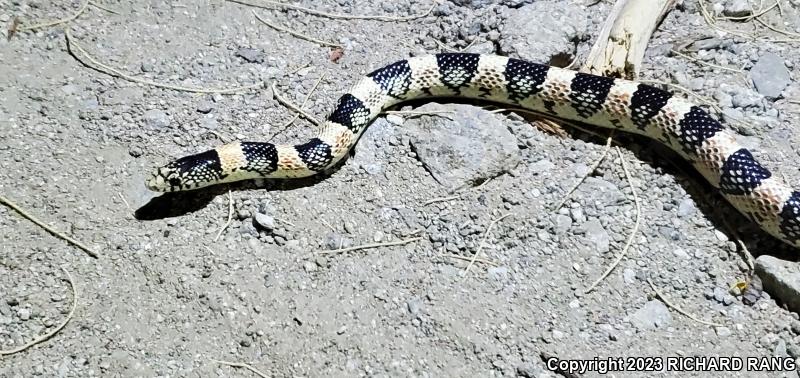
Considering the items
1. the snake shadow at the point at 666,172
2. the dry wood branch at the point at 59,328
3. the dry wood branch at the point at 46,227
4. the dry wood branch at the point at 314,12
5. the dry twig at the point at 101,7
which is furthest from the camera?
the dry wood branch at the point at 314,12

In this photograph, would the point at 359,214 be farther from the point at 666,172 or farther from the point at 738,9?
the point at 738,9

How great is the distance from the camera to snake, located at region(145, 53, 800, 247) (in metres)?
4.95

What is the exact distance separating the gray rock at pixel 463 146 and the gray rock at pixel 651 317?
1443 millimetres

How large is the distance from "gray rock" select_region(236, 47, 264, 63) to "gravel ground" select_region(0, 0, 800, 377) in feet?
0.04

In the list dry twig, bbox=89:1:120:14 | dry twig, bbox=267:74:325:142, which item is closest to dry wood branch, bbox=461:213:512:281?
dry twig, bbox=267:74:325:142

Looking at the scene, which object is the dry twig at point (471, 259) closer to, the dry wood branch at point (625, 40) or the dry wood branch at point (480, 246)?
the dry wood branch at point (480, 246)

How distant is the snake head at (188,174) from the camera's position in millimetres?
4914

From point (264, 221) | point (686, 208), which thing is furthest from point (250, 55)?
point (686, 208)

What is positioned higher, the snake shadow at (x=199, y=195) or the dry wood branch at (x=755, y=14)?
the dry wood branch at (x=755, y=14)

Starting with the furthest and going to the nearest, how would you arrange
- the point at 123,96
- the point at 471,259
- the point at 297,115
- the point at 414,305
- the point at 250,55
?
the point at 250,55 < the point at 297,115 < the point at 123,96 < the point at 471,259 < the point at 414,305

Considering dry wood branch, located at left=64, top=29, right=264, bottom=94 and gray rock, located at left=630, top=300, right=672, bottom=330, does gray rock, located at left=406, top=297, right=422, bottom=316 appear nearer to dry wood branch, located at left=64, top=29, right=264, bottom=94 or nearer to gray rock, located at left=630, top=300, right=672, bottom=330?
gray rock, located at left=630, top=300, right=672, bottom=330

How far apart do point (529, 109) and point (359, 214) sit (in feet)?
5.83

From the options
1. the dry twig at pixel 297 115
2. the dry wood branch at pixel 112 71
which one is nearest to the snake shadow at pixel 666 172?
the dry twig at pixel 297 115

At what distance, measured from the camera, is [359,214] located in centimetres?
511
